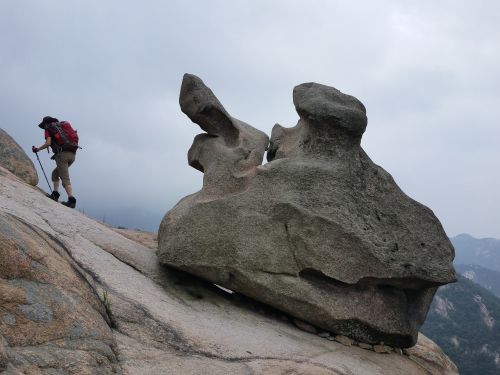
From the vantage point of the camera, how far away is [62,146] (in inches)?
510

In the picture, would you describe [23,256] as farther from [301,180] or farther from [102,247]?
[301,180]

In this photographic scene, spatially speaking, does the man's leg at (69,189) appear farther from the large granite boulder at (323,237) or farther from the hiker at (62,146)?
the large granite boulder at (323,237)

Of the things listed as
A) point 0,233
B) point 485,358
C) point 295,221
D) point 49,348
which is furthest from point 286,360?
point 485,358

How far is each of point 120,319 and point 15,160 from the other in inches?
338

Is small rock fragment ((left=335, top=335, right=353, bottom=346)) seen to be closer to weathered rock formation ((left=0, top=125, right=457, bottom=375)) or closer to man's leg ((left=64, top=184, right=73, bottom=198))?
weathered rock formation ((left=0, top=125, right=457, bottom=375))

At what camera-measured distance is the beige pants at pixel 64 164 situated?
513 inches

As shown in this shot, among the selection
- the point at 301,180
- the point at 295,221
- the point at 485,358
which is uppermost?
the point at 301,180

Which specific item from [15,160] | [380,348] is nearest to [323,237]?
[380,348]

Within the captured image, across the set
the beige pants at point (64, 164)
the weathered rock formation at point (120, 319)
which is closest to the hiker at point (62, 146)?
the beige pants at point (64, 164)

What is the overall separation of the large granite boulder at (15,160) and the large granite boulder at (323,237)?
559 cm

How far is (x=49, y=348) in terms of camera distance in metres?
5.07

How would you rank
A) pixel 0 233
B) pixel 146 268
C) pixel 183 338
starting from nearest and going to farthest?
pixel 0 233
pixel 183 338
pixel 146 268

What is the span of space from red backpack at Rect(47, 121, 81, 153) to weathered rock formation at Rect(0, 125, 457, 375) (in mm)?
2185

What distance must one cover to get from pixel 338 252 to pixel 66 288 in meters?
4.65
